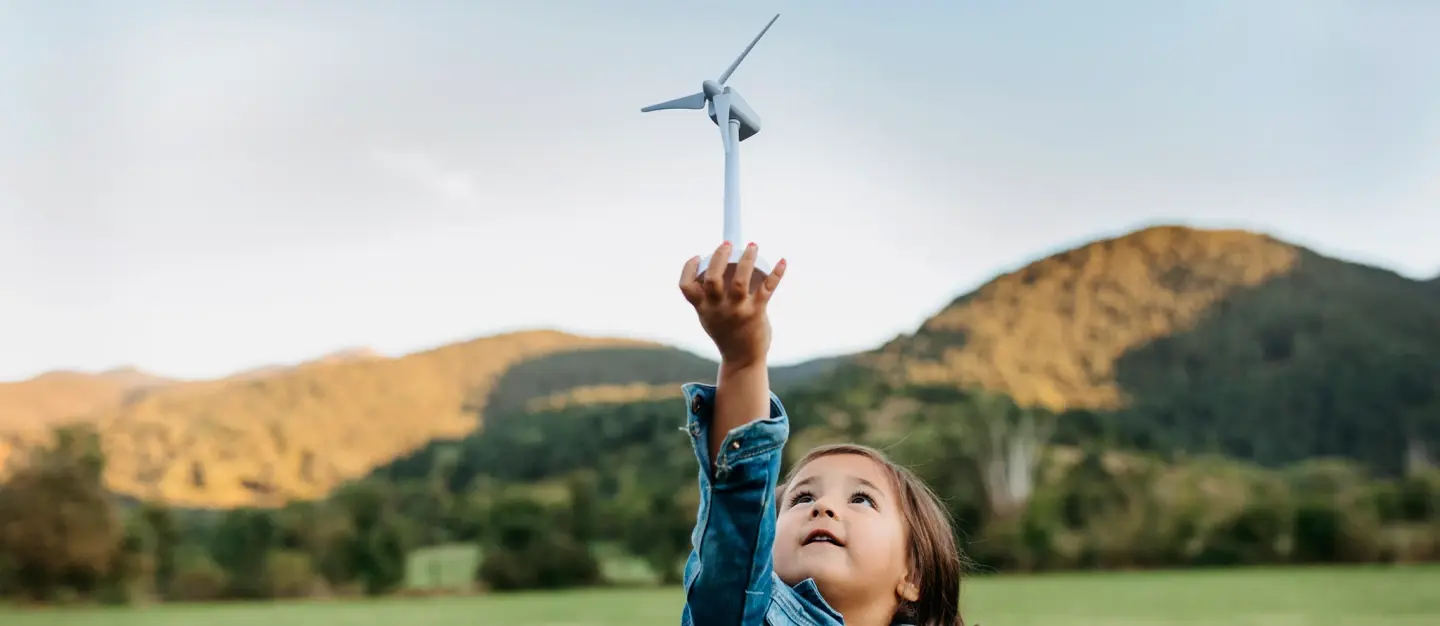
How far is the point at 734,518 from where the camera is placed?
1554mm

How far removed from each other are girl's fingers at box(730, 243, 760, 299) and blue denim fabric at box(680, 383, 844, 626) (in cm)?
24

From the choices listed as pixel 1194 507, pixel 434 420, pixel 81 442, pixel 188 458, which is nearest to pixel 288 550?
pixel 81 442

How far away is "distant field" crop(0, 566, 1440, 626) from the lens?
12953 mm

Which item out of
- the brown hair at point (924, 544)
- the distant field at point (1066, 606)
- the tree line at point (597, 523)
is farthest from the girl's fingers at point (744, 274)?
the tree line at point (597, 523)

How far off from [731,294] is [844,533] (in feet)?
2.74

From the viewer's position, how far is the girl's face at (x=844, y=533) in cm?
198

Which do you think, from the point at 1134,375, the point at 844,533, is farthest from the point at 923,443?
the point at 844,533

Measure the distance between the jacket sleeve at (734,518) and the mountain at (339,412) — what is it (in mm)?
18916

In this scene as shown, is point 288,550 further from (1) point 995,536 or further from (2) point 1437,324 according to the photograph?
(2) point 1437,324

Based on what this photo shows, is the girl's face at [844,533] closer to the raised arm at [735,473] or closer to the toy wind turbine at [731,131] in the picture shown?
the raised arm at [735,473]

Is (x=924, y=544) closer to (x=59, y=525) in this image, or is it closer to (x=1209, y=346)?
(x=59, y=525)

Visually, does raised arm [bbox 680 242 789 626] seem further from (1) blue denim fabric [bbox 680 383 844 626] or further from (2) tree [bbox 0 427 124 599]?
(2) tree [bbox 0 427 124 599]

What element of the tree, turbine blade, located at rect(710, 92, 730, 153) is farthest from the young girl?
the tree

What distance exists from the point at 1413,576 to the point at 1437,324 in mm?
20671
